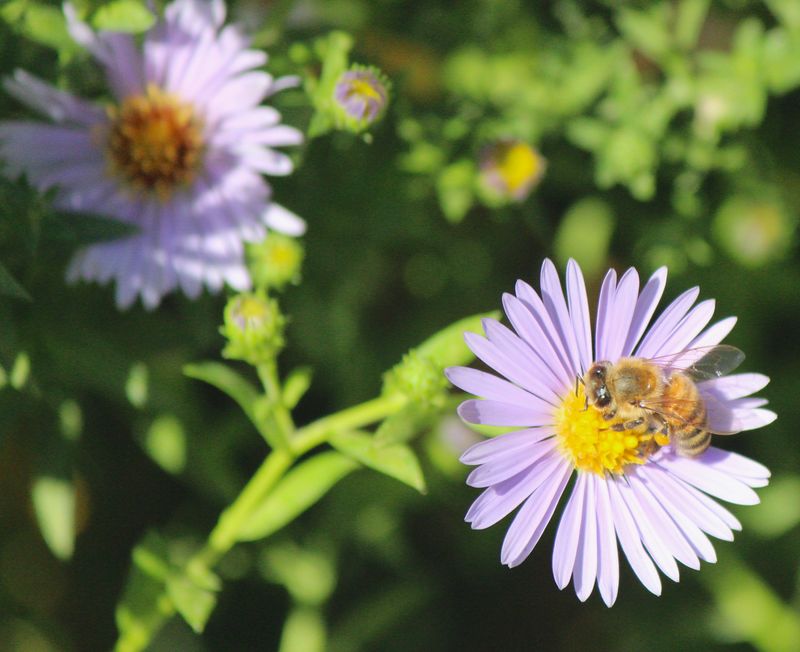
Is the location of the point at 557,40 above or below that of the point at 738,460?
above

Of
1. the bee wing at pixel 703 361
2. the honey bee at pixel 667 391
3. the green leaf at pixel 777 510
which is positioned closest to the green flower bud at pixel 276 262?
the honey bee at pixel 667 391

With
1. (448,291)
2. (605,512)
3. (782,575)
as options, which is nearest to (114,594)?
(448,291)

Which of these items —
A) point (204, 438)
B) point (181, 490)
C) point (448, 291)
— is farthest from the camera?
point (448, 291)

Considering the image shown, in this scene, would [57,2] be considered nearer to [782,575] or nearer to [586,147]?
[586,147]

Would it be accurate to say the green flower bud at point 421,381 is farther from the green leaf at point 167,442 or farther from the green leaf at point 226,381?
the green leaf at point 167,442

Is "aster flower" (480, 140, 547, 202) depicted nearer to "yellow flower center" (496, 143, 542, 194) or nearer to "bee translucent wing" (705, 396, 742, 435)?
"yellow flower center" (496, 143, 542, 194)

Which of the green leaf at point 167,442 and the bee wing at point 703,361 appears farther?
the green leaf at point 167,442

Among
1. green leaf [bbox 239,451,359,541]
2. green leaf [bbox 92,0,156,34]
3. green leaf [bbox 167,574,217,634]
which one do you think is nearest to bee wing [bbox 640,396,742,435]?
green leaf [bbox 239,451,359,541]
